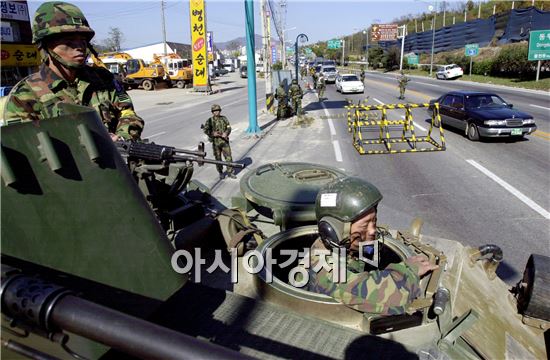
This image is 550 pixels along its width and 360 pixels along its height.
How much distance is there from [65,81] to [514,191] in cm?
887

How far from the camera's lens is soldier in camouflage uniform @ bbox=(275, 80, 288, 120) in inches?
828

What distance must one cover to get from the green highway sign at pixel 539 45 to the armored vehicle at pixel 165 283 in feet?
114

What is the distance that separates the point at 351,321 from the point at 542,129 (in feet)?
55.3

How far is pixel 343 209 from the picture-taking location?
2574mm

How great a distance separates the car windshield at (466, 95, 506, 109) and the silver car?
30.9 metres

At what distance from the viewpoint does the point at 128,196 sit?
202cm

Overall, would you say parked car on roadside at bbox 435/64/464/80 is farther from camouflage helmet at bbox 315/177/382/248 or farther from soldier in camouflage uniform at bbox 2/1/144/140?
camouflage helmet at bbox 315/177/382/248

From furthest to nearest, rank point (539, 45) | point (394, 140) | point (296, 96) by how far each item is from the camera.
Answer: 1. point (539, 45)
2. point (296, 96)
3. point (394, 140)

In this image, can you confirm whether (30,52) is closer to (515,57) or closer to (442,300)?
(442,300)

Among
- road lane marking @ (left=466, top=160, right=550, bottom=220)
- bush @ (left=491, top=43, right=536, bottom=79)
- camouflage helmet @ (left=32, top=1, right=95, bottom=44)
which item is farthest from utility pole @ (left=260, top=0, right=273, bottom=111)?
bush @ (left=491, top=43, right=536, bottom=79)

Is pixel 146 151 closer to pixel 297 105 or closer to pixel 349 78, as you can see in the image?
pixel 297 105

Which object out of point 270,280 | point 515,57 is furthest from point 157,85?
point 270,280

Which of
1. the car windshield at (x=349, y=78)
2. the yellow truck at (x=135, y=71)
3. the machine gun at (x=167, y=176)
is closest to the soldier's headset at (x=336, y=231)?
the machine gun at (x=167, y=176)

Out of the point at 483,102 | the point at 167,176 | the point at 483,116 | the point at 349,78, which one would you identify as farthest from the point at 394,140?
the point at 349,78
